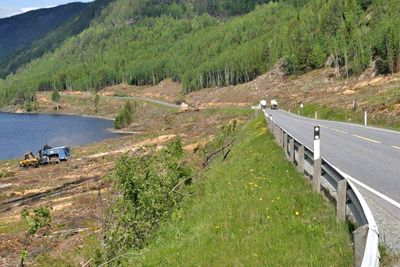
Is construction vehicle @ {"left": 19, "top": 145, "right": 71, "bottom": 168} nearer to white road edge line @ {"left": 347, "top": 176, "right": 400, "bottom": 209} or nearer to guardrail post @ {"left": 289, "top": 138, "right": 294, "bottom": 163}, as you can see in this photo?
guardrail post @ {"left": 289, "top": 138, "right": 294, "bottom": 163}

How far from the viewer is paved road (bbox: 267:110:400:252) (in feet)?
31.1

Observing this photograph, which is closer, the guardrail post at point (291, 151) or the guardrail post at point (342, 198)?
the guardrail post at point (342, 198)

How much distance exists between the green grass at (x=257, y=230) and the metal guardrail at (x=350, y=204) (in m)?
0.31

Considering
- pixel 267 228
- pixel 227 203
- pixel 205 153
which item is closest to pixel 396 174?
pixel 227 203

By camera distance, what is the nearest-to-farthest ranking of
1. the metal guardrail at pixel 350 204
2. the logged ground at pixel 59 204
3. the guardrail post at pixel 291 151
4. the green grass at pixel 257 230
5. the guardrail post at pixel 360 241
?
the metal guardrail at pixel 350 204 → the guardrail post at pixel 360 241 → the green grass at pixel 257 230 → the guardrail post at pixel 291 151 → the logged ground at pixel 59 204

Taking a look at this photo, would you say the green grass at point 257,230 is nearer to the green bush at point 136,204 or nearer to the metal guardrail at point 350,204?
the metal guardrail at point 350,204

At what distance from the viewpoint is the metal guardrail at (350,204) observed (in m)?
5.74

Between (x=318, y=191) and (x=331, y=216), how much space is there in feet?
6.57

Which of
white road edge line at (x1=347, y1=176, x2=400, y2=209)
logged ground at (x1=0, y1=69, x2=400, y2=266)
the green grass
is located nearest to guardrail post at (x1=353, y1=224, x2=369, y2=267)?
the green grass

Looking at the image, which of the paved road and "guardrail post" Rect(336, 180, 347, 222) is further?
the paved road

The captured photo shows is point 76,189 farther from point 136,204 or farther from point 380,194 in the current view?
point 380,194

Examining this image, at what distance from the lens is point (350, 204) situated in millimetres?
8961

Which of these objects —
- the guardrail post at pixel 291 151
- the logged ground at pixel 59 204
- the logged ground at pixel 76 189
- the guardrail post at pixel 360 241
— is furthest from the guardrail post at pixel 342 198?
the logged ground at pixel 59 204

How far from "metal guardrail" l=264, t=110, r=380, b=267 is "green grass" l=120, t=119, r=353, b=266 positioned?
1.02 feet
